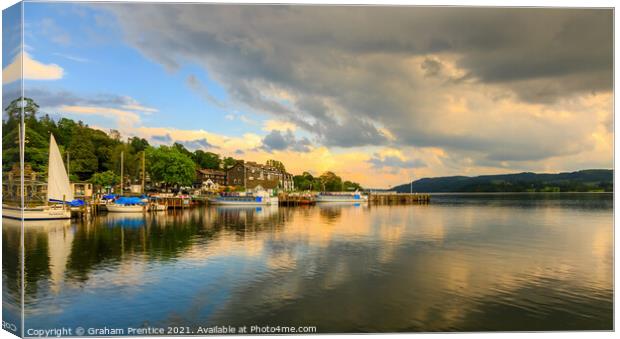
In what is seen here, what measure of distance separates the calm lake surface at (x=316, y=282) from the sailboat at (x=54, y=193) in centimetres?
288

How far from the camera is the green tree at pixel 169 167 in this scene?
218ft

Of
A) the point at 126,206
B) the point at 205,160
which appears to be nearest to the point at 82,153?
the point at 126,206

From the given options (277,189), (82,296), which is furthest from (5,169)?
(277,189)

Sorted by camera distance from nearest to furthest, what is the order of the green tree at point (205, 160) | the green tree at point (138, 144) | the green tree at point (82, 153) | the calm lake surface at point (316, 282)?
the calm lake surface at point (316, 282)
the green tree at point (82, 153)
the green tree at point (138, 144)
the green tree at point (205, 160)

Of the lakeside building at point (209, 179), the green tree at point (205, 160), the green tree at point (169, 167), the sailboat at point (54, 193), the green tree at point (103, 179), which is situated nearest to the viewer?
the sailboat at point (54, 193)

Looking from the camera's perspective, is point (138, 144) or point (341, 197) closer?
point (341, 197)

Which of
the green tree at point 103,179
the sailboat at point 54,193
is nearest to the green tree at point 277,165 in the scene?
the green tree at point 103,179

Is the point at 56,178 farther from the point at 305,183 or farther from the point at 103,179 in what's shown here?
the point at 305,183

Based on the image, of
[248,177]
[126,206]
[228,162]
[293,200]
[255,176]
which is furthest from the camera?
[228,162]

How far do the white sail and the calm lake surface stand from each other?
2853 mm

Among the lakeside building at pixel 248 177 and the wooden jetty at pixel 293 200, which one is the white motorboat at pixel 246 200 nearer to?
the wooden jetty at pixel 293 200

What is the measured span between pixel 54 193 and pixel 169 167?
41.1 meters

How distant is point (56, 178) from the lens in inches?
1010

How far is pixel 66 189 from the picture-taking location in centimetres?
2886
